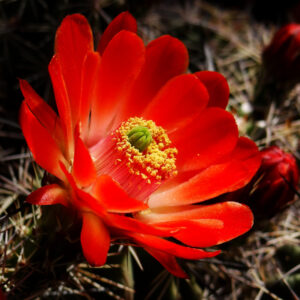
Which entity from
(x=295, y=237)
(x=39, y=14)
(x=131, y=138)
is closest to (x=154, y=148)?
(x=131, y=138)

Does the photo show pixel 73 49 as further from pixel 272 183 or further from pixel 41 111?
pixel 272 183

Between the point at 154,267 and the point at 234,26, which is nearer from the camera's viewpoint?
the point at 154,267

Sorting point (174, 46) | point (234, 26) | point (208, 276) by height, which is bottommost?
point (208, 276)

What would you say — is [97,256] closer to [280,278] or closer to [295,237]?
[280,278]

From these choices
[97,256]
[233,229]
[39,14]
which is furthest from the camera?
[39,14]

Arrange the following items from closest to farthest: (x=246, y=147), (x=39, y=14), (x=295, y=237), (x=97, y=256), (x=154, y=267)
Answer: (x=97, y=256) < (x=246, y=147) < (x=154, y=267) < (x=295, y=237) < (x=39, y=14)

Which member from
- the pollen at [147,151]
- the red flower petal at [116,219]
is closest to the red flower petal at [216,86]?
the pollen at [147,151]

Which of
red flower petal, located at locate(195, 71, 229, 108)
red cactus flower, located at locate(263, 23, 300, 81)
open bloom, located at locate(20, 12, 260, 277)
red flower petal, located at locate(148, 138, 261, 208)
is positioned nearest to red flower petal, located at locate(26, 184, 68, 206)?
open bloom, located at locate(20, 12, 260, 277)

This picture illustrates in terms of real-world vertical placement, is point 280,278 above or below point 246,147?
below
